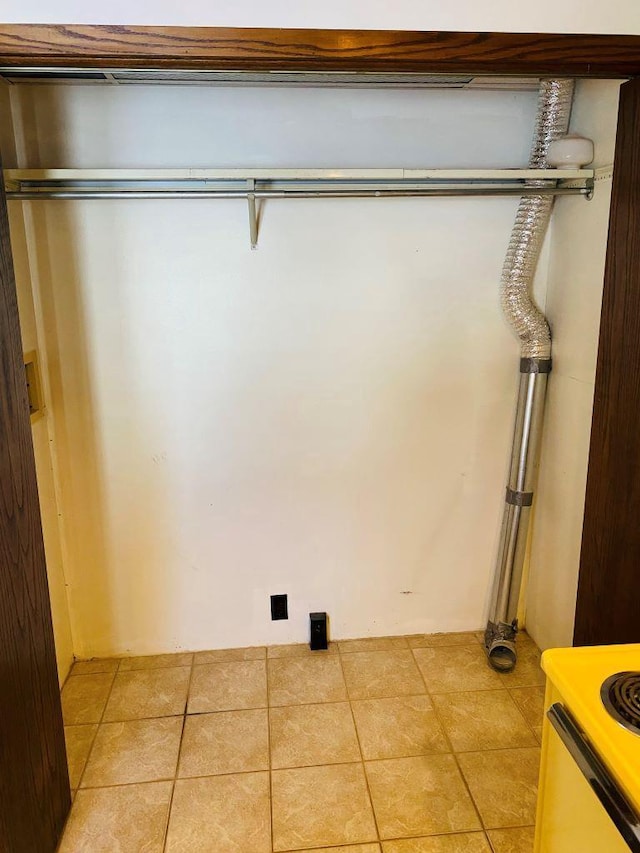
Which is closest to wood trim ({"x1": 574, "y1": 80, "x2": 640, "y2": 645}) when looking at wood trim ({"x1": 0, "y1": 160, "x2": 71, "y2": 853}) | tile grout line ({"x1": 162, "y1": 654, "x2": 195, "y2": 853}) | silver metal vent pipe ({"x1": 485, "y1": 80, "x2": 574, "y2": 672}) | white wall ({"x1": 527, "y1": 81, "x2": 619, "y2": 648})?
white wall ({"x1": 527, "y1": 81, "x2": 619, "y2": 648})

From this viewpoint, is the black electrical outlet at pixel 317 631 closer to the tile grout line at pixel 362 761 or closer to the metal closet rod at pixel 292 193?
the tile grout line at pixel 362 761

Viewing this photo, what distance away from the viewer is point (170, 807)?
1.71 metres

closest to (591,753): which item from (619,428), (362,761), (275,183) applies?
(619,428)

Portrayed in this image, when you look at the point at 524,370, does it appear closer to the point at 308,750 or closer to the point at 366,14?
the point at 366,14

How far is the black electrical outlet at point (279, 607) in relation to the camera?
7.75 feet

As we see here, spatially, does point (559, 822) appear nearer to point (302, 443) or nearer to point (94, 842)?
point (94, 842)

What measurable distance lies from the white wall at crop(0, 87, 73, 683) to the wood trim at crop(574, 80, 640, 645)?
5.38ft

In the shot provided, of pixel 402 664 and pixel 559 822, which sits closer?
pixel 559 822

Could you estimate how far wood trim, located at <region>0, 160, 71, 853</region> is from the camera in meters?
1.34

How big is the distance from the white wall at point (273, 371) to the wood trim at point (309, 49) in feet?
2.21

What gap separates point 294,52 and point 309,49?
0.03 meters

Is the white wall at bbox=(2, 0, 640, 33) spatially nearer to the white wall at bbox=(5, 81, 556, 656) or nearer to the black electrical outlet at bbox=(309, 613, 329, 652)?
the white wall at bbox=(5, 81, 556, 656)

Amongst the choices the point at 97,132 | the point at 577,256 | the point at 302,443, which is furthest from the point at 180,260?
the point at 577,256

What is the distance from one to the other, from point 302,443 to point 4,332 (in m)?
1.12
